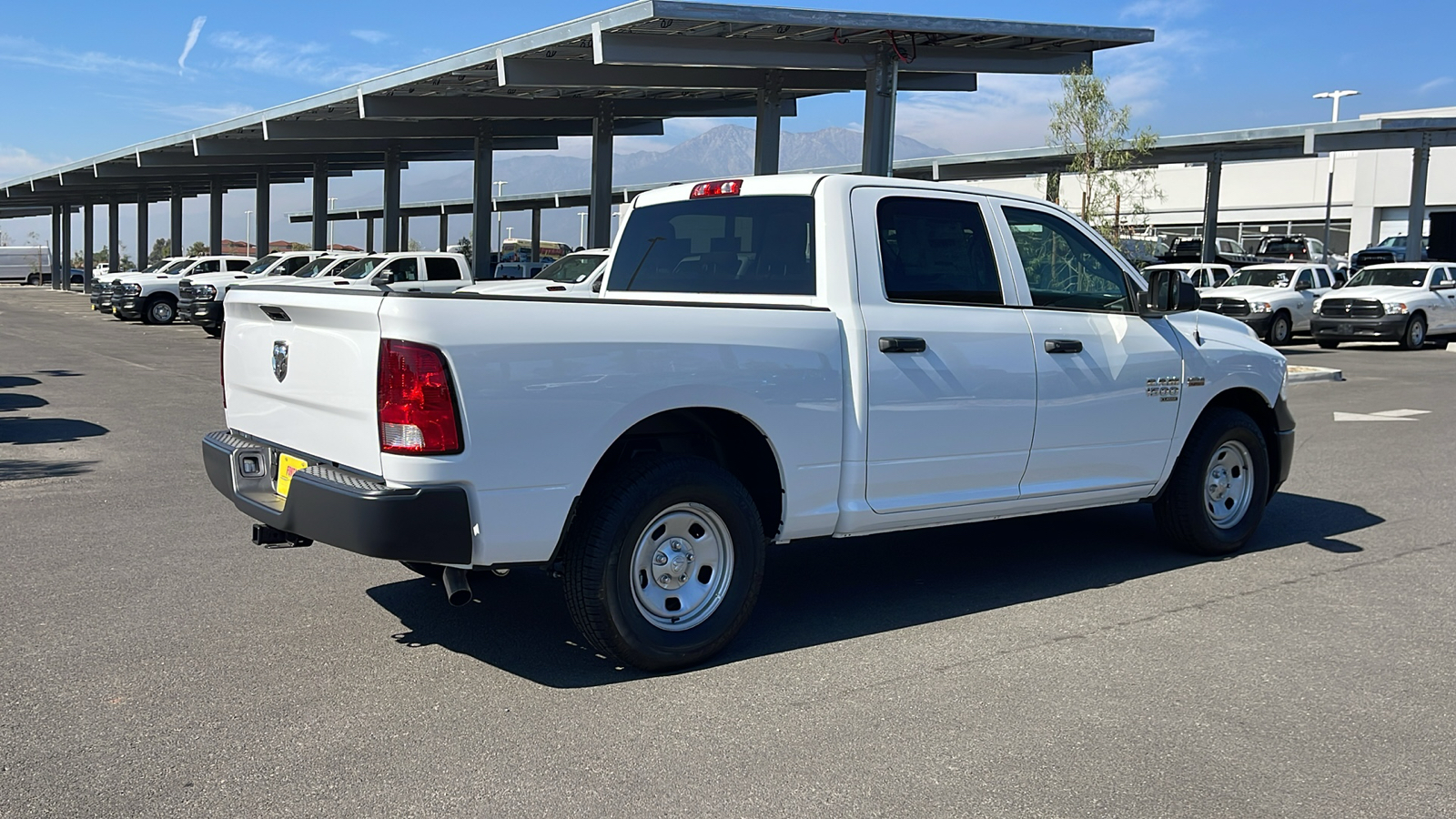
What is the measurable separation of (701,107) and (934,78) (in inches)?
308

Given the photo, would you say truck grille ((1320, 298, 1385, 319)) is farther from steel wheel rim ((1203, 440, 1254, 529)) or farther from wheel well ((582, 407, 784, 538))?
wheel well ((582, 407, 784, 538))

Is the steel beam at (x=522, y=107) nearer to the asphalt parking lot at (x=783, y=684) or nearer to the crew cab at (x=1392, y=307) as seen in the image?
the crew cab at (x=1392, y=307)

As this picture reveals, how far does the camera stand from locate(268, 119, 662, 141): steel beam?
36531 mm

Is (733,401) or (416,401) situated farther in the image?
(733,401)

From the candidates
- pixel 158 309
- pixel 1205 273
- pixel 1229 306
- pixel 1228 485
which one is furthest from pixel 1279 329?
pixel 158 309

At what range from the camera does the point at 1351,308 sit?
26.3 metres

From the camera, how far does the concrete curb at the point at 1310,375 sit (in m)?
18.8

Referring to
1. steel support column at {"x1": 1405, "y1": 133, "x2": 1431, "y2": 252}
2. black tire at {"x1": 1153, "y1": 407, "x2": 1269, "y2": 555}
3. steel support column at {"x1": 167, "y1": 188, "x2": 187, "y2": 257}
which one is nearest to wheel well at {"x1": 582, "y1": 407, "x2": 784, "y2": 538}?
black tire at {"x1": 1153, "y1": 407, "x2": 1269, "y2": 555}

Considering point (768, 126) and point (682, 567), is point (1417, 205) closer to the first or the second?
point (768, 126)

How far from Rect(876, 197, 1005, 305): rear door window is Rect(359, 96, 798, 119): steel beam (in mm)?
26437

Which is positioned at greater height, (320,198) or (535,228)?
(535,228)

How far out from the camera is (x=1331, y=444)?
11859mm

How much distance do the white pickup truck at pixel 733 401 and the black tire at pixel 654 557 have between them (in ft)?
0.04

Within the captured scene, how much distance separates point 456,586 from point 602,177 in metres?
30.9
